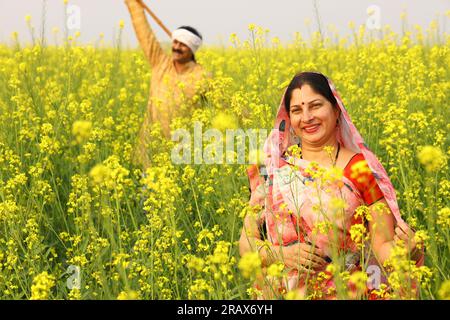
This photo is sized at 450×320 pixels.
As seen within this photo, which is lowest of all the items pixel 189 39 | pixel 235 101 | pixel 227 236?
pixel 227 236

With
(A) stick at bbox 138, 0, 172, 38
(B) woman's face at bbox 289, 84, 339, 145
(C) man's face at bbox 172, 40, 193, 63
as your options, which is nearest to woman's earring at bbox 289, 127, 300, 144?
(B) woman's face at bbox 289, 84, 339, 145

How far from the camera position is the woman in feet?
7.09

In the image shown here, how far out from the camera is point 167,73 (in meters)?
4.54

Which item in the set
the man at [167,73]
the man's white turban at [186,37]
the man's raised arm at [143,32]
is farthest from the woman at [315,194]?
the man's raised arm at [143,32]

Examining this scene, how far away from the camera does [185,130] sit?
3721 millimetres

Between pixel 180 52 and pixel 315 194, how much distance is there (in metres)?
2.43

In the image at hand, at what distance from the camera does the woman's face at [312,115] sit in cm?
229

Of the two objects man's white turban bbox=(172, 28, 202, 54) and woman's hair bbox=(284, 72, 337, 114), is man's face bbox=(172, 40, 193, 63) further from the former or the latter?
woman's hair bbox=(284, 72, 337, 114)

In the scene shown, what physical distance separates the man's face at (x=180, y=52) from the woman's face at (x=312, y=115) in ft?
7.09

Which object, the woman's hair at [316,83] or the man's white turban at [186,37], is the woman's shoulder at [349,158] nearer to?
the woman's hair at [316,83]

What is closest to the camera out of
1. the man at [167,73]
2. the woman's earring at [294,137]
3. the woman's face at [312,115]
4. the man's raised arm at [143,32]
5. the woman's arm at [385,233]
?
the woman's arm at [385,233]
